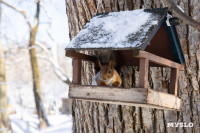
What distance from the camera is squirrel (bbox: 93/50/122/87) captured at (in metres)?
1.43

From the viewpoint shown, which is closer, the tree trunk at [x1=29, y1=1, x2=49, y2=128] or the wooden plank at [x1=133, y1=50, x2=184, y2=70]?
the wooden plank at [x1=133, y1=50, x2=184, y2=70]

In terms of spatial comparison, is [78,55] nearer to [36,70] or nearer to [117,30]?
[117,30]

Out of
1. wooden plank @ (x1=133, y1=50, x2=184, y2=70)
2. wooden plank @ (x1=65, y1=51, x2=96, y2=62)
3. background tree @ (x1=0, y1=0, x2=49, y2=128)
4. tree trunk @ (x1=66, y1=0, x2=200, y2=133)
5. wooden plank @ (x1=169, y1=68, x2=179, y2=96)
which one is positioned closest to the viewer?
wooden plank @ (x1=133, y1=50, x2=184, y2=70)

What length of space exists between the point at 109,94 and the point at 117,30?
342 mm

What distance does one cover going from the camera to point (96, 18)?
1582 millimetres

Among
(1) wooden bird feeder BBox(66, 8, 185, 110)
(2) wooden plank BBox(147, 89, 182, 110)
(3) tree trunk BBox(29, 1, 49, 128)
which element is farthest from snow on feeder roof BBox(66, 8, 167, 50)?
(3) tree trunk BBox(29, 1, 49, 128)

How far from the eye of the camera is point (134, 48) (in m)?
1.18

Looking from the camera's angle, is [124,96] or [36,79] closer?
[124,96]

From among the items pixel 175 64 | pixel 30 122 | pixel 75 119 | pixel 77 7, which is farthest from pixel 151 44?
pixel 30 122

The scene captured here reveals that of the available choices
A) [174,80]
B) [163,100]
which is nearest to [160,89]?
[174,80]

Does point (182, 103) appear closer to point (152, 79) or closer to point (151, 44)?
point (152, 79)

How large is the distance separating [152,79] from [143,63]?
454mm

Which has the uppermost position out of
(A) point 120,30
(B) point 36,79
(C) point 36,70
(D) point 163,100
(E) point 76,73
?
(A) point 120,30

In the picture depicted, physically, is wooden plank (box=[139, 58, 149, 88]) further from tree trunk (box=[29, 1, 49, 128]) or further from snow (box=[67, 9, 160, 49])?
tree trunk (box=[29, 1, 49, 128])
